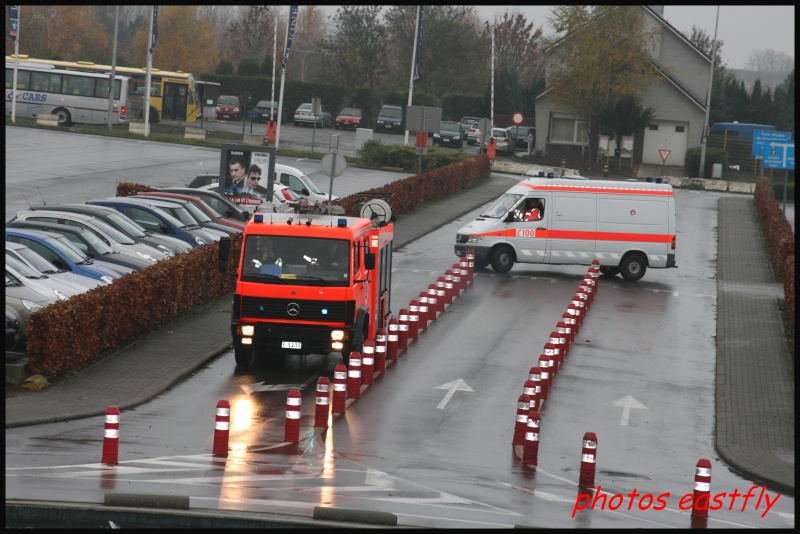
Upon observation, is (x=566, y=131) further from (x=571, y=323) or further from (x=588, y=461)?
(x=588, y=461)

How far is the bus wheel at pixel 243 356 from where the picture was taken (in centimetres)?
1841

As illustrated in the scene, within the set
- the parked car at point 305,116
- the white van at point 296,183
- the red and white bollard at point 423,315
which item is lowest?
the red and white bollard at point 423,315

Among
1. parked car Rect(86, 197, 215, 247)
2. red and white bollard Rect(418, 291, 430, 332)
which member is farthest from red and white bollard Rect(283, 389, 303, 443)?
parked car Rect(86, 197, 215, 247)

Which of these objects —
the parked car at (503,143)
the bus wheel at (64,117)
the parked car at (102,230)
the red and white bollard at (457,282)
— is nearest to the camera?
the parked car at (102,230)

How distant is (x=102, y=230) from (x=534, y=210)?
10994 mm

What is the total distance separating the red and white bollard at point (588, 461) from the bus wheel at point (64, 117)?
5653 centimetres

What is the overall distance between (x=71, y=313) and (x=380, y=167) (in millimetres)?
39229

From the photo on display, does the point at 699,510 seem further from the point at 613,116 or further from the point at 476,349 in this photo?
the point at 613,116

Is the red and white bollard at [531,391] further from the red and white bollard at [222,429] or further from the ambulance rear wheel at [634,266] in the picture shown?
the ambulance rear wheel at [634,266]

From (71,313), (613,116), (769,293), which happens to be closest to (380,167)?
(613,116)

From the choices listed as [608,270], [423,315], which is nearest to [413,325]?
[423,315]

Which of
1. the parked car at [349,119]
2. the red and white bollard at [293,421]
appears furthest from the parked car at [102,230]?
the parked car at [349,119]

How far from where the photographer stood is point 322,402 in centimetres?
1502

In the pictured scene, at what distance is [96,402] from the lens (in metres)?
15.8
